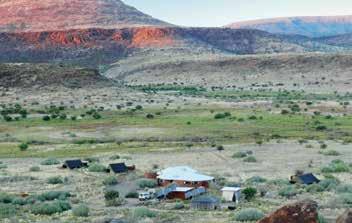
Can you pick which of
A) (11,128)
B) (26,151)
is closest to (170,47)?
(11,128)

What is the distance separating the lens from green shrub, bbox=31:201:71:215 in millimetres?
27766

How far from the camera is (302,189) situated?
107 feet

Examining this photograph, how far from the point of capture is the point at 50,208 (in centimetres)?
2783

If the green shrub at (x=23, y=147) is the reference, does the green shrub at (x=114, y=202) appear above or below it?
above

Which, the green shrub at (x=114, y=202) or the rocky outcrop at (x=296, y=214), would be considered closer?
the rocky outcrop at (x=296, y=214)

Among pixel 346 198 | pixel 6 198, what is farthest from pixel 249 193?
pixel 6 198

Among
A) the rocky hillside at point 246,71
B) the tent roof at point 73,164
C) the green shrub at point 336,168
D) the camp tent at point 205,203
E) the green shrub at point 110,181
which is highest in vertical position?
the camp tent at point 205,203

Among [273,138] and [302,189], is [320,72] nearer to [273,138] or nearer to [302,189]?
[273,138]

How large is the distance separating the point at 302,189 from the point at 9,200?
13018 mm

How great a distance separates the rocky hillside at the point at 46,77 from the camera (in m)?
99.6

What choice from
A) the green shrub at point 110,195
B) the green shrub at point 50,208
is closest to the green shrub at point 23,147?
the green shrub at point 110,195

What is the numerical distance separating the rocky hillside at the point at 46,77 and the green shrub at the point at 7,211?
71.1 meters

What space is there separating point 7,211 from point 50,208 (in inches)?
64.7

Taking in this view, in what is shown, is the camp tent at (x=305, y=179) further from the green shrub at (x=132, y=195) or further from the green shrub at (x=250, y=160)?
the green shrub at (x=250, y=160)
